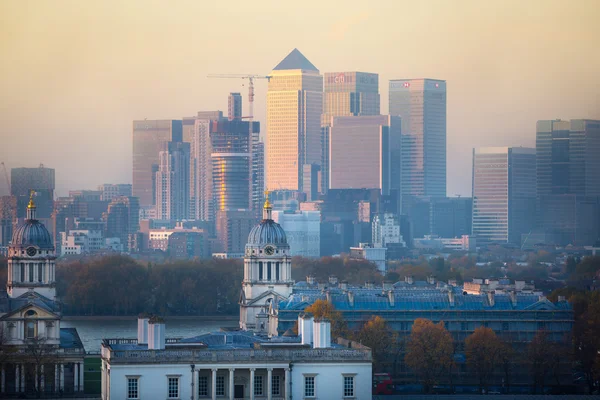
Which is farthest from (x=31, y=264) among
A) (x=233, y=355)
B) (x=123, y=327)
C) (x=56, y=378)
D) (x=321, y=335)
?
(x=123, y=327)

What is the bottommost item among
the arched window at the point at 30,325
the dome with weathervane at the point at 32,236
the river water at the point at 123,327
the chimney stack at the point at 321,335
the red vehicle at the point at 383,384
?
the river water at the point at 123,327

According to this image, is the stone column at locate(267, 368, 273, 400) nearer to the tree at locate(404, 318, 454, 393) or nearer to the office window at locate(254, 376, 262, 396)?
the office window at locate(254, 376, 262, 396)

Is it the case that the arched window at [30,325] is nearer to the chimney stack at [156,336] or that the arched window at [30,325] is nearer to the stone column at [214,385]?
the chimney stack at [156,336]

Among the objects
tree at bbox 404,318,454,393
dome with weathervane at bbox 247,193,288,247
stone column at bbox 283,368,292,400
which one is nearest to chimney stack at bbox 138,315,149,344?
stone column at bbox 283,368,292,400

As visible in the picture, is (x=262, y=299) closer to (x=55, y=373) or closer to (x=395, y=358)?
(x=395, y=358)

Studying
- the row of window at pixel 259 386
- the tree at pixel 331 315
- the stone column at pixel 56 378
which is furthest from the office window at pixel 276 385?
the tree at pixel 331 315

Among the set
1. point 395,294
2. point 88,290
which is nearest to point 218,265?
point 88,290
